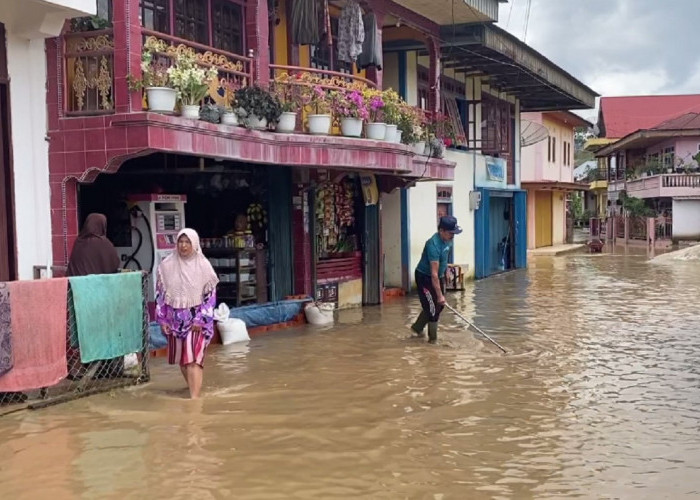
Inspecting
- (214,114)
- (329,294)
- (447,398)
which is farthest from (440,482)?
(329,294)

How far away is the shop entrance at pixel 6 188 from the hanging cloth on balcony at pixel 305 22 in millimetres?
4751

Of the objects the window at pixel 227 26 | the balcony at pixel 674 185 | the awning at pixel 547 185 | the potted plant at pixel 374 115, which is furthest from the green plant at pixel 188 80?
the balcony at pixel 674 185

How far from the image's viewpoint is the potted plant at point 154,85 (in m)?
9.14

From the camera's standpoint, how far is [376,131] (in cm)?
1308

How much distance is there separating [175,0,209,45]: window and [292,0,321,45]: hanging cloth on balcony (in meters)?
1.38

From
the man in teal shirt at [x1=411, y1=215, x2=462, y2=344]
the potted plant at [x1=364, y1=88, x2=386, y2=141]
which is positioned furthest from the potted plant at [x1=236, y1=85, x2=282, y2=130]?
the man in teal shirt at [x1=411, y1=215, x2=462, y2=344]

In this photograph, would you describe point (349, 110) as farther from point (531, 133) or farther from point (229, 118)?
point (531, 133)

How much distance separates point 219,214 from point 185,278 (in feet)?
20.1

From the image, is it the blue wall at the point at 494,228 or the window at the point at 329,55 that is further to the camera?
the blue wall at the point at 494,228

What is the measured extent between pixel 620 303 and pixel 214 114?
9757 mm

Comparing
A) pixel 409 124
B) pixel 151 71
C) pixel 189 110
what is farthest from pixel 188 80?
pixel 409 124

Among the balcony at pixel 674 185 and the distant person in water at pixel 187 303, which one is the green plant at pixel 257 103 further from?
the balcony at pixel 674 185

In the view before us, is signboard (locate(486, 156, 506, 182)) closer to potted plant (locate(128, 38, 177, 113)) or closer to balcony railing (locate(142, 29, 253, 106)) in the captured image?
balcony railing (locate(142, 29, 253, 106))

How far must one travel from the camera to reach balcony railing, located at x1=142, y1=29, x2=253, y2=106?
31.9 ft
